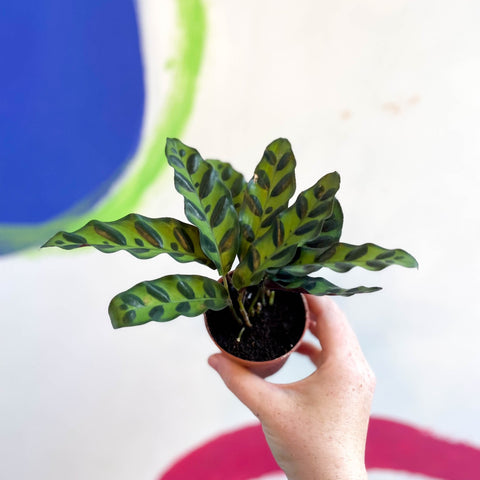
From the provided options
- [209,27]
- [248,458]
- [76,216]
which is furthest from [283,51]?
[248,458]

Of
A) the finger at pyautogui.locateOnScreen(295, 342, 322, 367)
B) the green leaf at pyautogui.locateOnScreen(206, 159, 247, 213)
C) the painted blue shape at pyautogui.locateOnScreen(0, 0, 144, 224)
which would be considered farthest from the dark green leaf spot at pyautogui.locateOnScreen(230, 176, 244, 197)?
the painted blue shape at pyautogui.locateOnScreen(0, 0, 144, 224)

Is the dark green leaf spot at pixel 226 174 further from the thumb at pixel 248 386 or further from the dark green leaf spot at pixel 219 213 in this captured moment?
the thumb at pixel 248 386

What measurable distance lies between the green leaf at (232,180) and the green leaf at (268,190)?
5cm

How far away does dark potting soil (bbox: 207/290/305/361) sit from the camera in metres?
0.81

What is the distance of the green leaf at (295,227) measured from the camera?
2.10 ft

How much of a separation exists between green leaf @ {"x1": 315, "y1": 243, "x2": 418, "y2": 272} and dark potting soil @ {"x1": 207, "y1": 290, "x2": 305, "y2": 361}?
0.54ft

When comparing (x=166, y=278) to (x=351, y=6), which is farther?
(x=351, y=6)

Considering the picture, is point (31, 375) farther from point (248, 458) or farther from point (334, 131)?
point (334, 131)

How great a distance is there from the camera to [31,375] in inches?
41.6

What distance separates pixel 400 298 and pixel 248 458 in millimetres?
462

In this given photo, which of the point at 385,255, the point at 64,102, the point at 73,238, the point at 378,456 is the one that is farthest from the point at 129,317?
the point at 64,102

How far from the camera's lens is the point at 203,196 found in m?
0.68

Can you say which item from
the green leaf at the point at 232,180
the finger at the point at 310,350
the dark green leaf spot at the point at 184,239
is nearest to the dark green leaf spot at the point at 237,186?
the green leaf at the point at 232,180

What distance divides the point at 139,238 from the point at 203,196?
103mm
